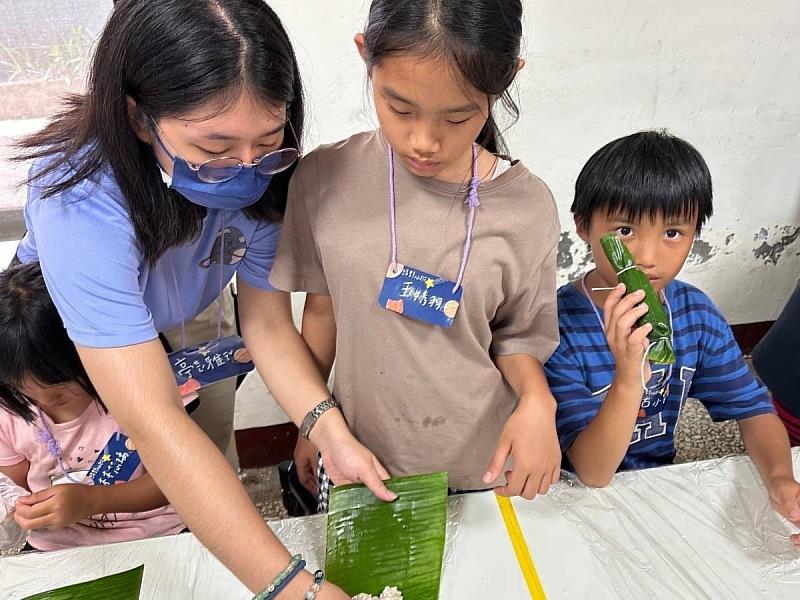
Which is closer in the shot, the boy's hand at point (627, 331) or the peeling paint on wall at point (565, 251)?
the boy's hand at point (627, 331)

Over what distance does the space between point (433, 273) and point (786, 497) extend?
583mm

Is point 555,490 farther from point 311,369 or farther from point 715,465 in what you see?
point 311,369

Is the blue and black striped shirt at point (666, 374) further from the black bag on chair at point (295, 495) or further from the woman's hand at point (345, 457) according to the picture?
the black bag on chair at point (295, 495)

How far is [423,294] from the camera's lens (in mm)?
895

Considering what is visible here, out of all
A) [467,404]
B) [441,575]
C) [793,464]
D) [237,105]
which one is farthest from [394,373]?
[793,464]

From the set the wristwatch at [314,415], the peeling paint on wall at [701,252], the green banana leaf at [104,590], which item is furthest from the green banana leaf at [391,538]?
the peeling paint on wall at [701,252]

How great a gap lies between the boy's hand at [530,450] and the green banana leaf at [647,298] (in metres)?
0.16

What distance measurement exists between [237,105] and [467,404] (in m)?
0.53

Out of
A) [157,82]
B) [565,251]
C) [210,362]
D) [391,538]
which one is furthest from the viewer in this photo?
[565,251]

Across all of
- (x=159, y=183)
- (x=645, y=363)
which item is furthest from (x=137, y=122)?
(x=645, y=363)

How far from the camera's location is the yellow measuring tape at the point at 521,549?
0.83 meters

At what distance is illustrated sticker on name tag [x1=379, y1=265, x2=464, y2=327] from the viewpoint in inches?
35.2

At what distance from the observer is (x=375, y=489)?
865 millimetres

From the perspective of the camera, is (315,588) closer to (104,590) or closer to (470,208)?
(104,590)
